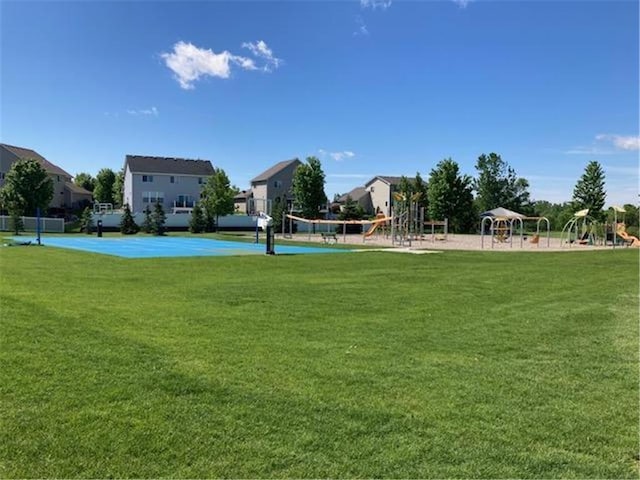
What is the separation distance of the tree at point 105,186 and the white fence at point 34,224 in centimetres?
3707

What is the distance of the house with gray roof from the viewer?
202 feet

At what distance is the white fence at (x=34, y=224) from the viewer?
41.4 meters

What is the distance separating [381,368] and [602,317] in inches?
179

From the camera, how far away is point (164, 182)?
208ft

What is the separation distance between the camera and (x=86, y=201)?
231 feet

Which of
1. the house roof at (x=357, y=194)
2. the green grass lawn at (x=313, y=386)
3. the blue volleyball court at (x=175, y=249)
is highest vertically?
the house roof at (x=357, y=194)

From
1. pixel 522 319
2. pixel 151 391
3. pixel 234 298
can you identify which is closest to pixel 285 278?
pixel 234 298

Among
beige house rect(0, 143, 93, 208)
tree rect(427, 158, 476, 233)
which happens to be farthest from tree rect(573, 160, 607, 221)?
beige house rect(0, 143, 93, 208)

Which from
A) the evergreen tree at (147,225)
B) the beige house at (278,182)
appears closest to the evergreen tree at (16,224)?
the evergreen tree at (147,225)

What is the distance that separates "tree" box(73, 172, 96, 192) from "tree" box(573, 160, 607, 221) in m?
69.9

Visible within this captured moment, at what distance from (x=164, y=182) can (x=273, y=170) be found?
632 inches

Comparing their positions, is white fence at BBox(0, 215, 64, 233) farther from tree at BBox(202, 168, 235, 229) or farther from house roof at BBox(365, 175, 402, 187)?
house roof at BBox(365, 175, 402, 187)

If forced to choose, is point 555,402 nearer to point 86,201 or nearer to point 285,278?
point 285,278

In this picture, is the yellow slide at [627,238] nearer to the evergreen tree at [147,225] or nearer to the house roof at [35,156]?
the evergreen tree at [147,225]
